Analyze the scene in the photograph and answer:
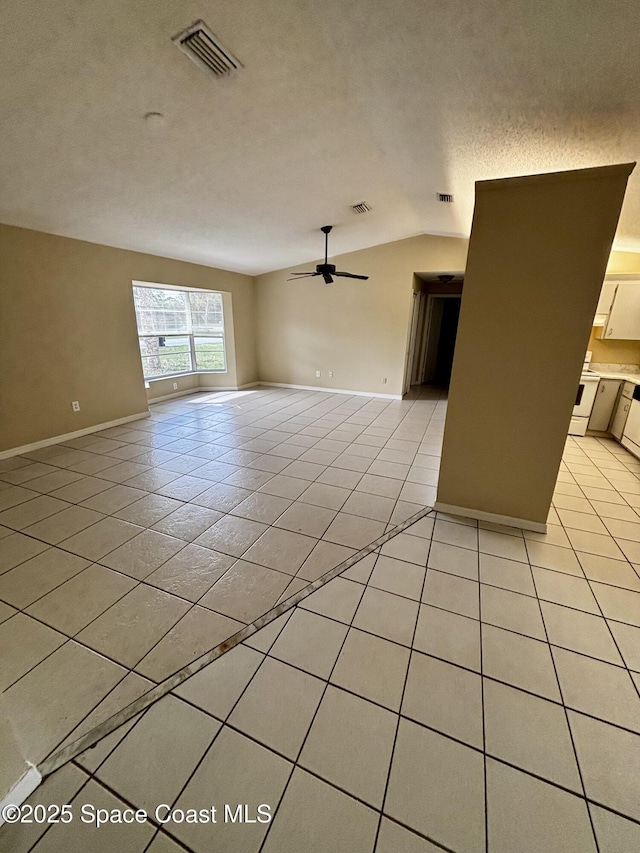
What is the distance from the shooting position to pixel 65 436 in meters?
4.07

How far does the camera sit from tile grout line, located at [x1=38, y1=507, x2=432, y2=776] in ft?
3.88

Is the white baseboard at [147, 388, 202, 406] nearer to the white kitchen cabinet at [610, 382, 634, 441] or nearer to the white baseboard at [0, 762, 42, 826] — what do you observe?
the white baseboard at [0, 762, 42, 826]

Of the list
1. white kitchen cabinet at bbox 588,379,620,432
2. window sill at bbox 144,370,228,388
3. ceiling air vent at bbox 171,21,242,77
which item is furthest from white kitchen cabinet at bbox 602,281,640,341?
window sill at bbox 144,370,228,388

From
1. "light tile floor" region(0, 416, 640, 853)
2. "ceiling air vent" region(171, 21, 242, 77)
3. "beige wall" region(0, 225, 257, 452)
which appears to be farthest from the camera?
"beige wall" region(0, 225, 257, 452)

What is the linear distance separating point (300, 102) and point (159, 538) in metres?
3.03

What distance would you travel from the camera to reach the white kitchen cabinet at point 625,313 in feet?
13.8

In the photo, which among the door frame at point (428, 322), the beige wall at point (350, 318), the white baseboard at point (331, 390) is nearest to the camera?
the beige wall at point (350, 318)

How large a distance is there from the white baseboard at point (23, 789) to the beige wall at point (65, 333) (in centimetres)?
348

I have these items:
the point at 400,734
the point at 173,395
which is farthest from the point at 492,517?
the point at 173,395

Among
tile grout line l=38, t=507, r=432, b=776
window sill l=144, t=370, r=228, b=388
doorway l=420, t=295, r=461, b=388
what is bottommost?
tile grout line l=38, t=507, r=432, b=776

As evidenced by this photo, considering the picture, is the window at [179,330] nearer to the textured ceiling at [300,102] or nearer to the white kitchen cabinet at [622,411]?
the textured ceiling at [300,102]

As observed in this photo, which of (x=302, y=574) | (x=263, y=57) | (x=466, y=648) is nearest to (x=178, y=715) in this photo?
(x=302, y=574)

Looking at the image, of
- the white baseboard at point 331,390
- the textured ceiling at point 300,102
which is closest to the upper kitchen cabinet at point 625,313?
the textured ceiling at point 300,102

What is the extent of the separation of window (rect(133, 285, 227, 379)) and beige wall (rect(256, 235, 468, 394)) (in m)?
0.98
